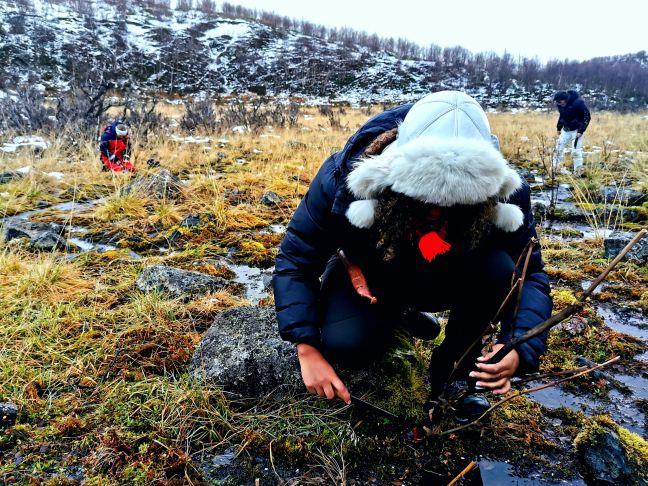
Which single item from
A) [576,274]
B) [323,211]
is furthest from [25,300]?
[576,274]

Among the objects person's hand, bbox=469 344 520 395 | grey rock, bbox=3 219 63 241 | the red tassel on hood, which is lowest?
grey rock, bbox=3 219 63 241

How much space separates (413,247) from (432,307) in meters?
0.41

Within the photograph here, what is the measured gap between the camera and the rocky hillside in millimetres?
31359

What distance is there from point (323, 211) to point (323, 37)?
55648 millimetres

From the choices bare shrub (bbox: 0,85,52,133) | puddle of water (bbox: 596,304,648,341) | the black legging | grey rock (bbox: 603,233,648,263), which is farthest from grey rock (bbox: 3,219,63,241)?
bare shrub (bbox: 0,85,52,133)

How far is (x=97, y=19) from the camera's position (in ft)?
130

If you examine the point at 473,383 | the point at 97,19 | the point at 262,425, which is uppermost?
the point at 97,19

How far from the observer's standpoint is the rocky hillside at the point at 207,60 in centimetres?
3136

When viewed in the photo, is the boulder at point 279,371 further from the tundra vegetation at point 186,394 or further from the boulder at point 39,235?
the boulder at point 39,235

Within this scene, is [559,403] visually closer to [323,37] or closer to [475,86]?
[475,86]

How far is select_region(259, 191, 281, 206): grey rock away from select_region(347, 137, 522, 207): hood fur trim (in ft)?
12.3

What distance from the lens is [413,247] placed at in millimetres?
1428

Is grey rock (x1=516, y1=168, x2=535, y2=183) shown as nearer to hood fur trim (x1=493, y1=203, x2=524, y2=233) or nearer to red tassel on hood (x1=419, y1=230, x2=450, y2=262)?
hood fur trim (x1=493, y1=203, x2=524, y2=233)

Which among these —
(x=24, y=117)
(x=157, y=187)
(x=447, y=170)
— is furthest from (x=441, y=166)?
(x=24, y=117)
